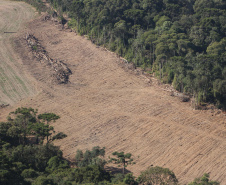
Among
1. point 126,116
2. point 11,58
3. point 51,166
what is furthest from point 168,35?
point 51,166

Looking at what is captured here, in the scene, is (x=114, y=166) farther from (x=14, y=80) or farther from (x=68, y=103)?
(x=14, y=80)

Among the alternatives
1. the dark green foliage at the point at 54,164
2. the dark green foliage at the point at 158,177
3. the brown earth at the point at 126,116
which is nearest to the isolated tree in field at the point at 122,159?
the brown earth at the point at 126,116

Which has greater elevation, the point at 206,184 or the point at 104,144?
the point at 206,184

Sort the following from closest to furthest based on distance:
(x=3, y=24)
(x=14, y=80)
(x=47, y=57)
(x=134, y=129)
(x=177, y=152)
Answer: (x=177, y=152) → (x=134, y=129) → (x=14, y=80) → (x=47, y=57) → (x=3, y=24)

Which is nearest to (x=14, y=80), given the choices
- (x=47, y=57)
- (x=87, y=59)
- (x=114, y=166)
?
(x=47, y=57)

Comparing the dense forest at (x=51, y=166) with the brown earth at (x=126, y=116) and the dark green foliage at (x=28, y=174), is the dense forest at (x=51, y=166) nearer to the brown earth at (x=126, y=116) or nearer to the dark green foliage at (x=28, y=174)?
the dark green foliage at (x=28, y=174)

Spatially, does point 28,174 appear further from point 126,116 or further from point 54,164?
point 126,116

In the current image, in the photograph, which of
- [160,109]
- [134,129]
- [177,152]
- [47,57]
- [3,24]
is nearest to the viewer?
[177,152]
